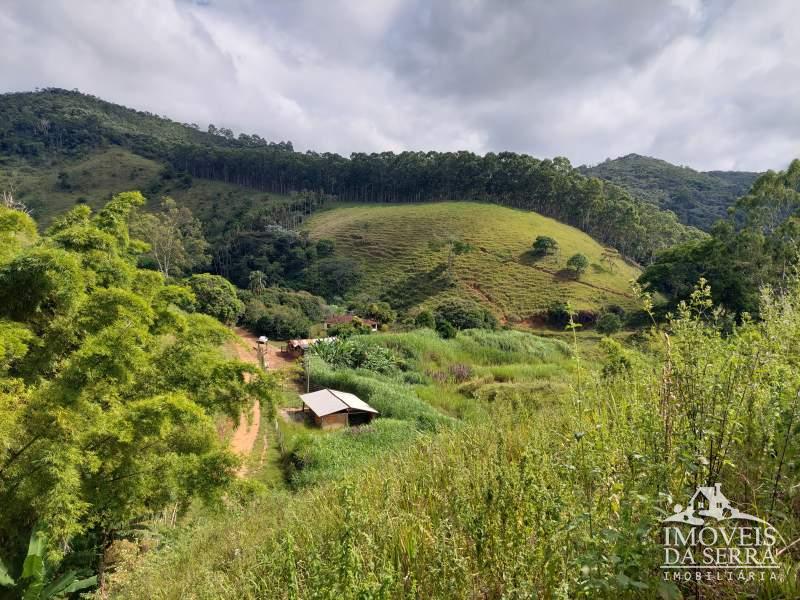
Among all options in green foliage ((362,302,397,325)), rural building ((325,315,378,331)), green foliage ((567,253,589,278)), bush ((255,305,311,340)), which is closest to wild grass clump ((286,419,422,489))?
bush ((255,305,311,340))

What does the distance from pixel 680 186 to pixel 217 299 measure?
14658 centimetres

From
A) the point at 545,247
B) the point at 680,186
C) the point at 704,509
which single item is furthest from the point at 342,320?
the point at 680,186

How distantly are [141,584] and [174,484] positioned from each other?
6.41 ft

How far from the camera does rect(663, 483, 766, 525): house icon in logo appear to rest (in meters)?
1.78

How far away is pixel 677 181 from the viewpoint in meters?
136

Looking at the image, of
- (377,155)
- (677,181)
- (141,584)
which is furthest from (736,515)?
(677,181)

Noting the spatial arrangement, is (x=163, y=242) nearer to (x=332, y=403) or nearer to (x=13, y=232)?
(x=332, y=403)

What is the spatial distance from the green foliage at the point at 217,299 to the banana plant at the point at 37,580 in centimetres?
2535

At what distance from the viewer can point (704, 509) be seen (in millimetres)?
1892

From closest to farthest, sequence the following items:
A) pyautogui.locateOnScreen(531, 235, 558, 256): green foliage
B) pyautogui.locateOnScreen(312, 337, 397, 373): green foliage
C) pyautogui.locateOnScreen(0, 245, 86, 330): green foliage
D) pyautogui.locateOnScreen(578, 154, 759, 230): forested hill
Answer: pyautogui.locateOnScreen(0, 245, 86, 330): green foliage < pyautogui.locateOnScreen(312, 337, 397, 373): green foliage < pyautogui.locateOnScreen(531, 235, 558, 256): green foliage < pyautogui.locateOnScreen(578, 154, 759, 230): forested hill

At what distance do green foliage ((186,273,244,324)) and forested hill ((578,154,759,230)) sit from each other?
108 metres

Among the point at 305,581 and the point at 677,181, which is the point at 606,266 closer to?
the point at 305,581

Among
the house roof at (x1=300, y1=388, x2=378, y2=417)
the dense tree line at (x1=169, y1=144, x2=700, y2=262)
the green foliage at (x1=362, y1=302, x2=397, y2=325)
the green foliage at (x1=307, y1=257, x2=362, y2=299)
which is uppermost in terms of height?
the dense tree line at (x1=169, y1=144, x2=700, y2=262)

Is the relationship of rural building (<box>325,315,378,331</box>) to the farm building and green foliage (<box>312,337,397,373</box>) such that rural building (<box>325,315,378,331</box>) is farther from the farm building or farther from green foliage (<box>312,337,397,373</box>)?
the farm building
